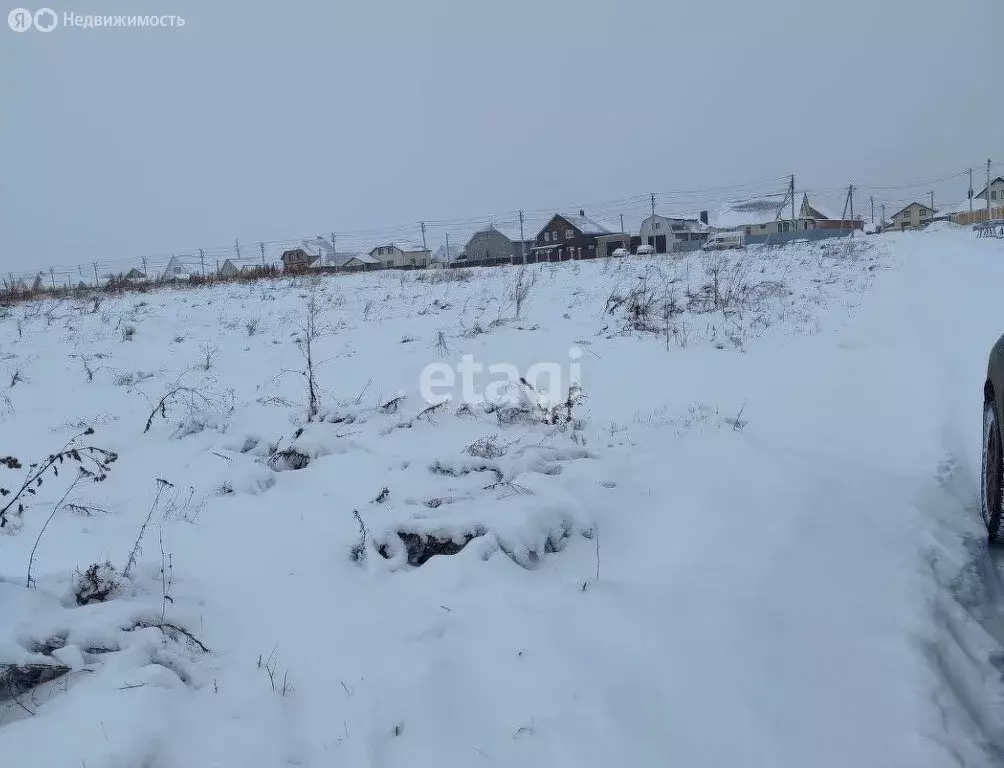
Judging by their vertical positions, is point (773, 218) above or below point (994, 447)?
above

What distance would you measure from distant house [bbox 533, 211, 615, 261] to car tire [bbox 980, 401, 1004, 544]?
63.2 m

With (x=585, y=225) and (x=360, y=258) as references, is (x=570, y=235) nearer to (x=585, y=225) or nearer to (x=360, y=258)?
(x=585, y=225)

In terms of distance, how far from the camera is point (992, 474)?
3.51 meters

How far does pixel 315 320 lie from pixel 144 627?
9.62 metres

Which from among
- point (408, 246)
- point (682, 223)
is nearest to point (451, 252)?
point (408, 246)

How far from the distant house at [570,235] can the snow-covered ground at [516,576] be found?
6102 cm

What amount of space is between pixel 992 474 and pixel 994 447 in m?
0.14

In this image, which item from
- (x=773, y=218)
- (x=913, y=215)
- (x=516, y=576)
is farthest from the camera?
(x=913, y=215)

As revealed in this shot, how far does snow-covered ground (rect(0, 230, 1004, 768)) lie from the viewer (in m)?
2.31

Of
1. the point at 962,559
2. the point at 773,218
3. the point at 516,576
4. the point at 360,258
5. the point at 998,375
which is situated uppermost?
the point at 773,218

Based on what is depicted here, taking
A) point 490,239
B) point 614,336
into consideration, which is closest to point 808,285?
point 614,336

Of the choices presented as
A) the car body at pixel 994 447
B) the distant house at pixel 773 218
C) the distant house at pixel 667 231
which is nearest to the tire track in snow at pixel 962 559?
the car body at pixel 994 447

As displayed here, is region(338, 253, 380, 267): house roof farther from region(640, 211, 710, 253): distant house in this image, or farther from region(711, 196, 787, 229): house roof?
region(711, 196, 787, 229): house roof

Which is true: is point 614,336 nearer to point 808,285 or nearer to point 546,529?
point 546,529
